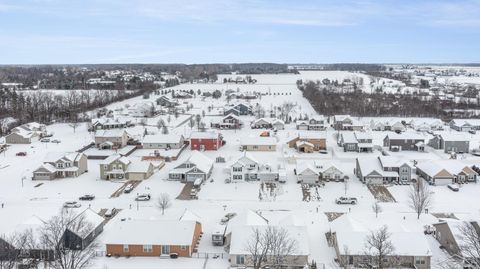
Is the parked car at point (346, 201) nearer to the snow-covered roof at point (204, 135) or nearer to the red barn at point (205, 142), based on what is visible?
the red barn at point (205, 142)

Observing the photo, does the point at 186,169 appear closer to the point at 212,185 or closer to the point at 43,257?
the point at 212,185

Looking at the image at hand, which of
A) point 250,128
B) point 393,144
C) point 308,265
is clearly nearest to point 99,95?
point 250,128

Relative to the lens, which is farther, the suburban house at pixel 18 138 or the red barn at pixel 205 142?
the suburban house at pixel 18 138

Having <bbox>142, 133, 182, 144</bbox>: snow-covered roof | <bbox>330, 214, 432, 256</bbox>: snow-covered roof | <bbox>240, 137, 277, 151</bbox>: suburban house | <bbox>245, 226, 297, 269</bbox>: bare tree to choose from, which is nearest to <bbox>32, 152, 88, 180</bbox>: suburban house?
<bbox>142, 133, 182, 144</bbox>: snow-covered roof

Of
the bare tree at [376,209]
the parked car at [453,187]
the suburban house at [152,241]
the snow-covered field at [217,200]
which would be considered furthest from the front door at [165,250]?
the parked car at [453,187]

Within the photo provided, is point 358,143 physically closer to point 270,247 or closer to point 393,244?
point 393,244

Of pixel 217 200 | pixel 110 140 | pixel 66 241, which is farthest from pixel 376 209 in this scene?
pixel 110 140
